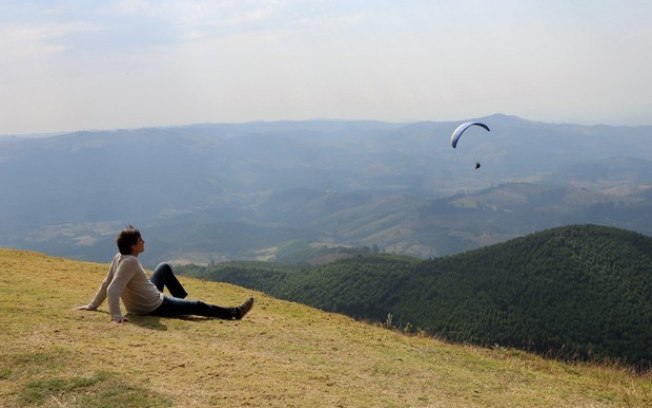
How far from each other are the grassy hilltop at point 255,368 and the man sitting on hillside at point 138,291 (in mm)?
343

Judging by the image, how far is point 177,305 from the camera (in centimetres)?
1608

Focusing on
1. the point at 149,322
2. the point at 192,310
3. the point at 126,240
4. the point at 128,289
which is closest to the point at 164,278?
the point at 192,310

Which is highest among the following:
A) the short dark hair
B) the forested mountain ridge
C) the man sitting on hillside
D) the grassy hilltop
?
the short dark hair

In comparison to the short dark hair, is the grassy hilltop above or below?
below

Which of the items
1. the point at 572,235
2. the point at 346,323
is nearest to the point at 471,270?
the point at 572,235

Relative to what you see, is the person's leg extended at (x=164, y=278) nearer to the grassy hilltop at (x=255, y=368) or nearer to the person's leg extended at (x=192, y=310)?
the person's leg extended at (x=192, y=310)

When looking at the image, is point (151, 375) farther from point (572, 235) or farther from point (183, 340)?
point (572, 235)

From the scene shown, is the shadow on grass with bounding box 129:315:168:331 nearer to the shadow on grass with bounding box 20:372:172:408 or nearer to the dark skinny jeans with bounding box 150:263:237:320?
the dark skinny jeans with bounding box 150:263:237:320

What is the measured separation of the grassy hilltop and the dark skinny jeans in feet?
1.08

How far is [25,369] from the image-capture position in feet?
35.6

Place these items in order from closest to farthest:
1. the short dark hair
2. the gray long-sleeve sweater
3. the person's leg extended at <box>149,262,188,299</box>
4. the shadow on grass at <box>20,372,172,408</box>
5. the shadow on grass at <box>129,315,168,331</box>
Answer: the shadow on grass at <box>20,372,172,408</box>
the gray long-sleeve sweater
the short dark hair
the shadow on grass at <box>129,315,168,331</box>
the person's leg extended at <box>149,262,188,299</box>

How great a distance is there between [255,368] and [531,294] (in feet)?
540

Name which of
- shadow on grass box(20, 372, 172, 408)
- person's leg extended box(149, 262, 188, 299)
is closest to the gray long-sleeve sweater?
person's leg extended box(149, 262, 188, 299)

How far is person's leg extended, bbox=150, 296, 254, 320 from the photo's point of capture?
52.4 ft
